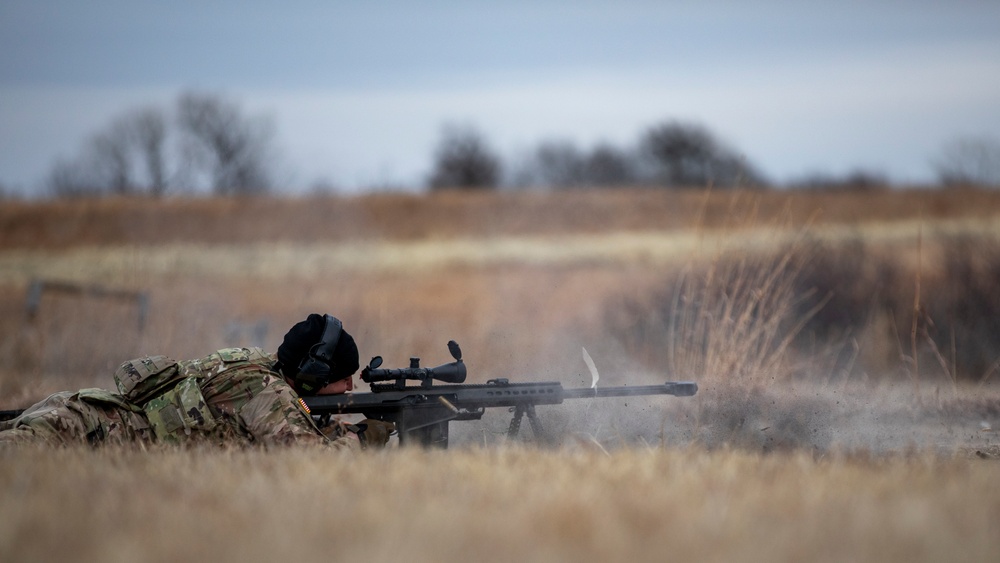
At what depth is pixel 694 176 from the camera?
61.1m

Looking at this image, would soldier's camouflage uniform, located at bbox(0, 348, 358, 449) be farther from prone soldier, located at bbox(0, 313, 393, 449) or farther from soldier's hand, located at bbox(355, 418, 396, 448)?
soldier's hand, located at bbox(355, 418, 396, 448)

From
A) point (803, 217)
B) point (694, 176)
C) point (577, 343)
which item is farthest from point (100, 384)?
point (694, 176)

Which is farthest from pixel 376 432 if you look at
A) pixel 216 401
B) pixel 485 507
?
pixel 485 507

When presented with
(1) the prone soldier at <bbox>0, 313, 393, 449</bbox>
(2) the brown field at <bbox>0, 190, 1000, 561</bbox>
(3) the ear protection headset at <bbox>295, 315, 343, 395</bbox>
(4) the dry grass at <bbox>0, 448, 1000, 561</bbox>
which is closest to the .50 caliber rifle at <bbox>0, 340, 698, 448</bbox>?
(1) the prone soldier at <bbox>0, 313, 393, 449</bbox>

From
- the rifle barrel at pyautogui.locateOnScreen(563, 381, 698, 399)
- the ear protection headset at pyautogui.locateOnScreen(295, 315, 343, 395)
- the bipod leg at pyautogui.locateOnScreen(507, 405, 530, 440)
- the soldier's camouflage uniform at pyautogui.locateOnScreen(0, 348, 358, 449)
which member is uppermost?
the ear protection headset at pyautogui.locateOnScreen(295, 315, 343, 395)

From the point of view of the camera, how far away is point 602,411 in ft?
30.0

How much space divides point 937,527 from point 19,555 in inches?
144

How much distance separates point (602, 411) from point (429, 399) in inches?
97.7

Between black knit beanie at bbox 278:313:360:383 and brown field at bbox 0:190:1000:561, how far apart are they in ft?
2.45

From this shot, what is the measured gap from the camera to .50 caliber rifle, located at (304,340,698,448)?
271 inches

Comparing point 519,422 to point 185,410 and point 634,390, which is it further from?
point 185,410

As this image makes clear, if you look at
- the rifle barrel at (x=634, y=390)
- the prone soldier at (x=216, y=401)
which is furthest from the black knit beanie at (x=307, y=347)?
the rifle barrel at (x=634, y=390)

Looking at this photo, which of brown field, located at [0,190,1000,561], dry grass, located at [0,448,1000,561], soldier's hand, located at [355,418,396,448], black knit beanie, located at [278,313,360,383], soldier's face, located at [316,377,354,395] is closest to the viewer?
dry grass, located at [0,448,1000,561]

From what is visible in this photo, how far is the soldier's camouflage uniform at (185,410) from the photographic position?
256 inches
